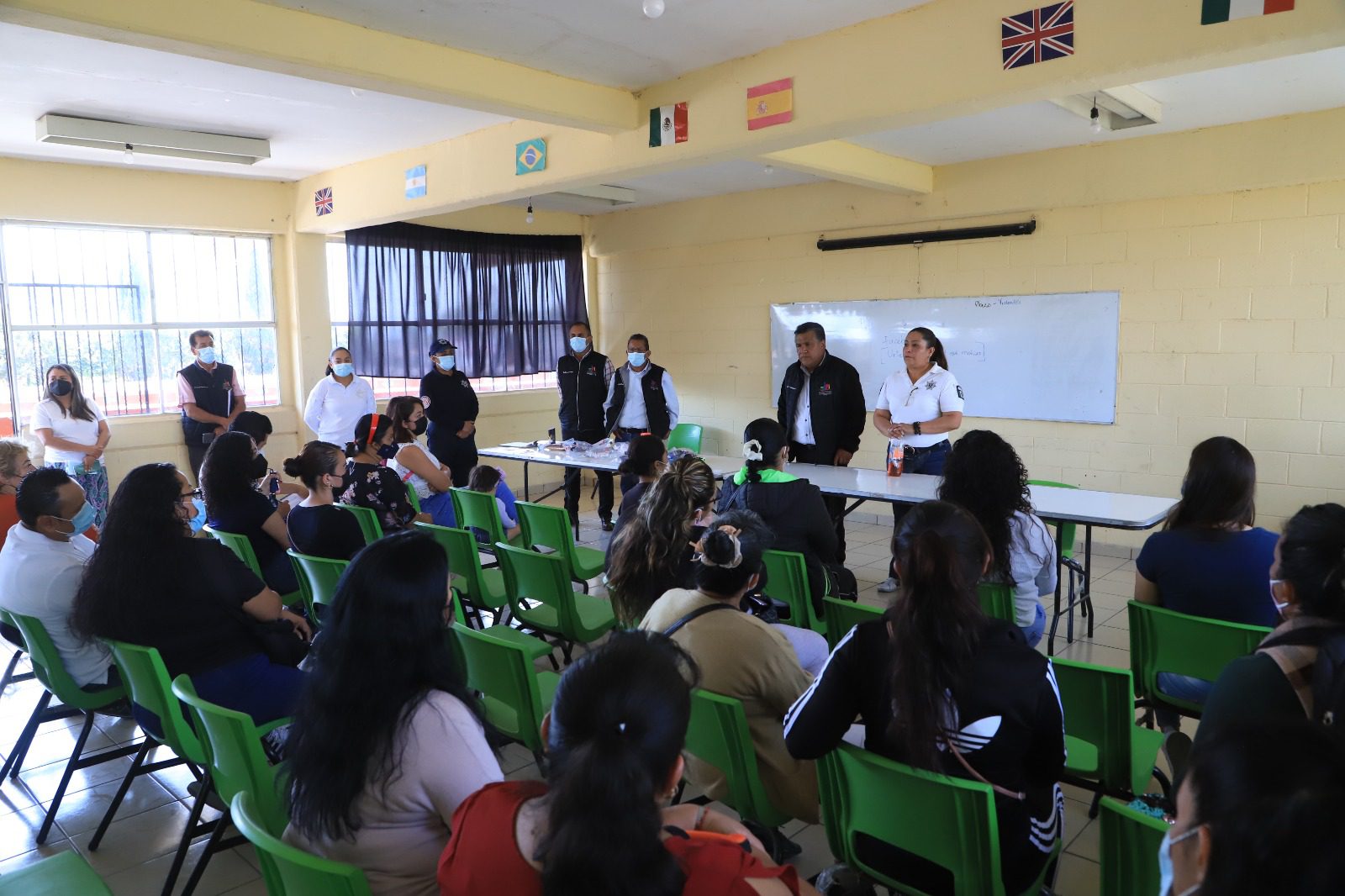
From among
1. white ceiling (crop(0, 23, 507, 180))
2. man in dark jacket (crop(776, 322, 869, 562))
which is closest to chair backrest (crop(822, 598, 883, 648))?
man in dark jacket (crop(776, 322, 869, 562))

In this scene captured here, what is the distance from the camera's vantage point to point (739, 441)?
7.81 metres

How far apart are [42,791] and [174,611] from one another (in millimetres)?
1068

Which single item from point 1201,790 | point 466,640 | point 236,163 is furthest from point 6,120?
point 1201,790

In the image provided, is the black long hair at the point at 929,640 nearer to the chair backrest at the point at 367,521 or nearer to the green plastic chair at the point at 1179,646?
the green plastic chair at the point at 1179,646

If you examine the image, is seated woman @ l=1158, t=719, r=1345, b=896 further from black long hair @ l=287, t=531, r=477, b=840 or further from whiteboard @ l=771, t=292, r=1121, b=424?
whiteboard @ l=771, t=292, r=1121, b=424

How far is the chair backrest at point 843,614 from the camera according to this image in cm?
251

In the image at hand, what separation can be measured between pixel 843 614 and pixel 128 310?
5979 mm

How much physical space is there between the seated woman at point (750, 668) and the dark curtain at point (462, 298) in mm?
6001

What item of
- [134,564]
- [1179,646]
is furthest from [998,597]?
[134,564]

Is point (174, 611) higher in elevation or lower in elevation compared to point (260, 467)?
lower

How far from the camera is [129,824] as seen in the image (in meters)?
2.69

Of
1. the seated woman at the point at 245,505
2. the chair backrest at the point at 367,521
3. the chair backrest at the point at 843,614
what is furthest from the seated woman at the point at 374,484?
the chair backrest at the point at 843,614

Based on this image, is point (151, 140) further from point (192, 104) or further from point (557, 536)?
point (557, 536)

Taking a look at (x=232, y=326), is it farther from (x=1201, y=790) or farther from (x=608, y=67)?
(x=1201, y=790)
